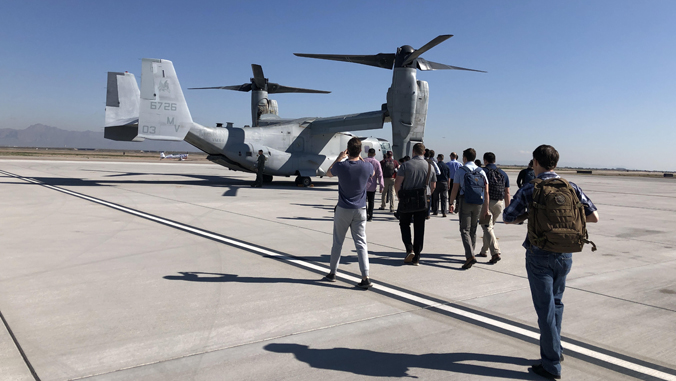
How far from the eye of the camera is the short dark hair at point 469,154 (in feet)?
22.5

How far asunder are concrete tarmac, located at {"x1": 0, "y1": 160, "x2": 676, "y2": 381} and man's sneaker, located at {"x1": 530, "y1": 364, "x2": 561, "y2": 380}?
76mm

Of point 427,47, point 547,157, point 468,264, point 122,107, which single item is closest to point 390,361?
point 547,157

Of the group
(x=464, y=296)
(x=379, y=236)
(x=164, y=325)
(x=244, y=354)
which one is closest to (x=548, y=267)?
(x=464, y=296)

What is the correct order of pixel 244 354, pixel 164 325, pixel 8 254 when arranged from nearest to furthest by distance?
pixel 244 354
pixel 164 325
pixel 8 254

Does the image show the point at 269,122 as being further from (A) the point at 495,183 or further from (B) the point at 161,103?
(A) the point at 495,183

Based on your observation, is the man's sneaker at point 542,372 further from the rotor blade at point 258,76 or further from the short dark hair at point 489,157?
the rotor blade at point 258,76

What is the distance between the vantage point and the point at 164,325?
3998 millimetres

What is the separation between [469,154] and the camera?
6.91m

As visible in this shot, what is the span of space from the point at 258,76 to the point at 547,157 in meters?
22.7

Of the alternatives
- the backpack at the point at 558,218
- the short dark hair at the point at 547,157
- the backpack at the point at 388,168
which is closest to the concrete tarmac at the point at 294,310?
the backpack at the point at 558,218

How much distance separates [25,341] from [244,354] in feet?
6.12

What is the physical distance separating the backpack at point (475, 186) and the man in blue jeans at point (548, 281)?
314 cm

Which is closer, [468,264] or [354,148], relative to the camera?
[354,148]

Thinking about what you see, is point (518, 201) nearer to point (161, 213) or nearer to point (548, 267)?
point (548, 267)
